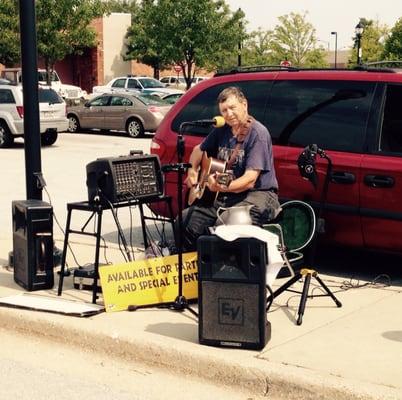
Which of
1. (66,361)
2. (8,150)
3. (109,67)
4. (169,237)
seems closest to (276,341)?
(66,361)

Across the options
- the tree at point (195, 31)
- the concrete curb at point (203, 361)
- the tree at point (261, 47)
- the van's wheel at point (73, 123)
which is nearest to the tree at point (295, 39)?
the tree at point (261, 47)

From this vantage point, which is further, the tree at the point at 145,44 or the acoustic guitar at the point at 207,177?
the tree at the point at 145,44

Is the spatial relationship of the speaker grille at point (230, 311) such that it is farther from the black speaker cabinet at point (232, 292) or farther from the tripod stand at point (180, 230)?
the tripod stand at point (180, 230)

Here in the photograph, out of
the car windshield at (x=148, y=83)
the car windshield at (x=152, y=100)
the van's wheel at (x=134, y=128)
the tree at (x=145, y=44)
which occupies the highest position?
the tree at (x=145, y=44)

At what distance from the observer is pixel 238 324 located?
5.11m

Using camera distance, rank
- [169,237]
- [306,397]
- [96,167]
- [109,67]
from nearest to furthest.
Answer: [306,397]
[96,167]
[169,237]
[109,67]

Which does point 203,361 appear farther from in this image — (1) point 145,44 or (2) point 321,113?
(1) point 145,44

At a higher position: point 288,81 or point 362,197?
point 288,81

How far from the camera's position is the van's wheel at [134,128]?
77.8 feet

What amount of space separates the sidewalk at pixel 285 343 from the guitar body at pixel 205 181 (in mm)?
958

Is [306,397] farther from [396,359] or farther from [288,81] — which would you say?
[288,81]

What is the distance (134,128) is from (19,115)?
14.0 ft

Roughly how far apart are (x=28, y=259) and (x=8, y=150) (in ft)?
45.7

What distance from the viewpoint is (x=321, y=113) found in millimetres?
7238
